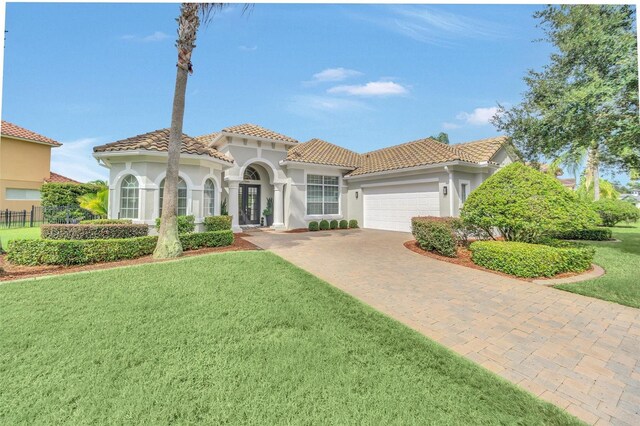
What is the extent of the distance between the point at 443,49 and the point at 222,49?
8135 millimetres

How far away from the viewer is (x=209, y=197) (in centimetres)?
1330

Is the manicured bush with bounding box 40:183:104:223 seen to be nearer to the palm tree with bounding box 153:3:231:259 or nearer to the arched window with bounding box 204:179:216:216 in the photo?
the arched window with bounding box 204:179:216:216

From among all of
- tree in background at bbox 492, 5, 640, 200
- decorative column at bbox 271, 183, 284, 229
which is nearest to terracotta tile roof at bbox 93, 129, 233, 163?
decorative column at bbox 271, 183, 284, 229

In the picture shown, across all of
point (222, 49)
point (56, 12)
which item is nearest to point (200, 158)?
point (222, 49)

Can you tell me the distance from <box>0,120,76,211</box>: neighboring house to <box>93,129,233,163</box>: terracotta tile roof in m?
17.5

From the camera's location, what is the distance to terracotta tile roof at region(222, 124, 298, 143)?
15.0 m

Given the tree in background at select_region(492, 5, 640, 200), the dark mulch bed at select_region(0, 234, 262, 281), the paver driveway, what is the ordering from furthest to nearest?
the tree in background at select_region(492, 5, 640, 200), the dark mulch bed at select_region(0, 234, 262, 281), the paver driveway

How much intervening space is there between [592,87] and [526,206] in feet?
17.0

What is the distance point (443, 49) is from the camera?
9.51m

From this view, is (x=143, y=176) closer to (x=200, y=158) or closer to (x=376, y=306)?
(x=200, y=158)

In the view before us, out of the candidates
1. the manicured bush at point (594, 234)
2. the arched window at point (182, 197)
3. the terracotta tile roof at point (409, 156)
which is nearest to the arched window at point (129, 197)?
the arched window at point (182, 197)

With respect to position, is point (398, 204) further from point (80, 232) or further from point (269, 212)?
point (80, 232)

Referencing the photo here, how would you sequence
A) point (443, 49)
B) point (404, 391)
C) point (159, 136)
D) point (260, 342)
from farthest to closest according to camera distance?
point (159, 136) → point (443, 49) → point (260, 342) → point (404, 391)

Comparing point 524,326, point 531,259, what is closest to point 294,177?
point 531,259
